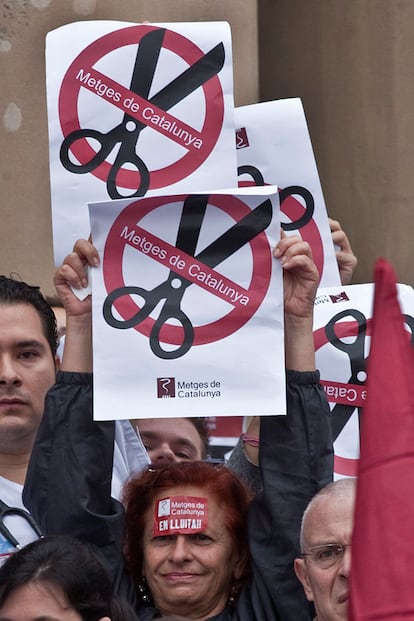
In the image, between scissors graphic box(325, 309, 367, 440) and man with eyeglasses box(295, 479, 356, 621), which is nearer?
man with eyeglasses box(295, 479, 356, 621)

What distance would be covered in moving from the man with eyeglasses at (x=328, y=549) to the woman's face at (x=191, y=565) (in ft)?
0.87

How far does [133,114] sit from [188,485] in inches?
44.4

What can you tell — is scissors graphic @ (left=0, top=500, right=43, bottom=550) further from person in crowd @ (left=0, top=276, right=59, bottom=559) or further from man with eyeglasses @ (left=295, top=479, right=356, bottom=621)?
man with eyeglasses @ (left=295, top=479, right=356, bottom=621)

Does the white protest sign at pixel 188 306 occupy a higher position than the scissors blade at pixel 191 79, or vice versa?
the scissors blade at pixel 191 79

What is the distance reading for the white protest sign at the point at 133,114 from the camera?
15.1 feet

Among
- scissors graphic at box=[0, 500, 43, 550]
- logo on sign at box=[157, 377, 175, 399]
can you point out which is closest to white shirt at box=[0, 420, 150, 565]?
scissors graphic at box=[0, 500, 43, 550]

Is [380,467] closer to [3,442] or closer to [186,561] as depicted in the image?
[186,561]

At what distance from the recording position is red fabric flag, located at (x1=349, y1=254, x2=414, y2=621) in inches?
91.3

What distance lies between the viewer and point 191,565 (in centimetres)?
426

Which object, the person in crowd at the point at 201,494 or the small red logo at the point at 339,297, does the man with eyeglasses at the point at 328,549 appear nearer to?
the person in crowd at the point at 201,494

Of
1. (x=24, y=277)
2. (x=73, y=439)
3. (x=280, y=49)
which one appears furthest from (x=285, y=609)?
(x=280, y=49)

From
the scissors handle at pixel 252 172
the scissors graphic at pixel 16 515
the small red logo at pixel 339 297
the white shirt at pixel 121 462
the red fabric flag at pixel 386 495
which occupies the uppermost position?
the scissors handle at pixel 252 172

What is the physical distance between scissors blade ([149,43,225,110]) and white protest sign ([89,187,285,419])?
47 cm

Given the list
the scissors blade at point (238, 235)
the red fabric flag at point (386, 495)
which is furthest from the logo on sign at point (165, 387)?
the red fabric flag at point (386, 495)
